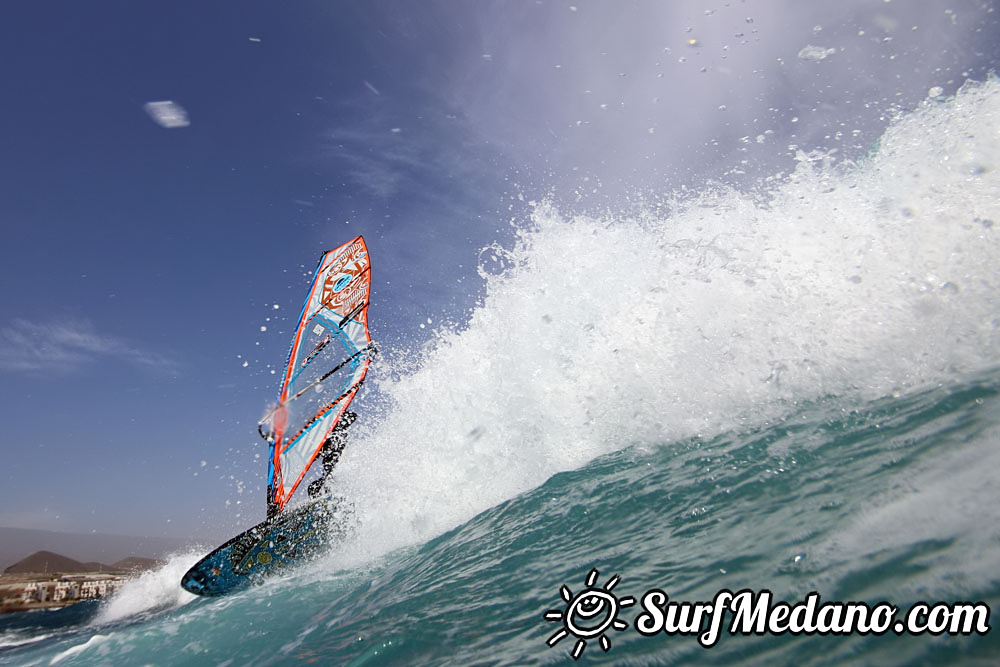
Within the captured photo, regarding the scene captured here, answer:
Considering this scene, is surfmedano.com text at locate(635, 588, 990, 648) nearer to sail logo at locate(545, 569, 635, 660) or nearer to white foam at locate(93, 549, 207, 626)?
sail logo at locate(545, 569, 635, 660)

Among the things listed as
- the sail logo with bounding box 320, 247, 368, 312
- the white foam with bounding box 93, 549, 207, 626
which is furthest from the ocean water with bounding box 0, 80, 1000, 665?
the white foam with bounding box 93, 549, 207, 626

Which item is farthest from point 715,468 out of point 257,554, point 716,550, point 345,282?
point 345,282

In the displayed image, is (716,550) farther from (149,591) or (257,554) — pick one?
(149,591)

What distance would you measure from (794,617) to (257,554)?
7894mm

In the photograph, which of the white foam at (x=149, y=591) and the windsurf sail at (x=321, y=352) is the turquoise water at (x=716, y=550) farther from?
the white foam at (x=149, y=591)

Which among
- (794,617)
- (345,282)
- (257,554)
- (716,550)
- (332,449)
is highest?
(345,282)

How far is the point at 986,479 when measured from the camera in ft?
7.24

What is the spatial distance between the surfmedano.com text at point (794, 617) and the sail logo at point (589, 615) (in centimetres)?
14

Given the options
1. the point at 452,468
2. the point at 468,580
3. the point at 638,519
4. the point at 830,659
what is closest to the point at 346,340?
the point at 452,468

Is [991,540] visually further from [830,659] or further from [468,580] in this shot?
[468,580]

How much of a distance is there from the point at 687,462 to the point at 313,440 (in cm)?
713

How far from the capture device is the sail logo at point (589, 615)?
2230 mm

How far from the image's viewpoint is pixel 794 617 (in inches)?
73.0

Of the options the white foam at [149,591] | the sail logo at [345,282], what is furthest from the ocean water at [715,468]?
the white foam at [149,591]
